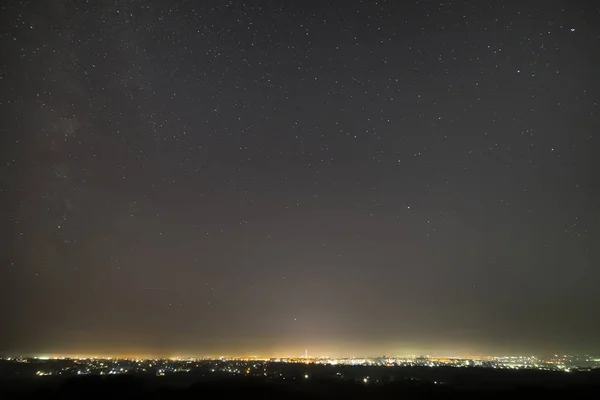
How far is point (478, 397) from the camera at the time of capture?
109 feet

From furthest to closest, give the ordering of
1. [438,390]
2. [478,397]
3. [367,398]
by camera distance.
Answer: [438,390] → [478,397] → [367,398]

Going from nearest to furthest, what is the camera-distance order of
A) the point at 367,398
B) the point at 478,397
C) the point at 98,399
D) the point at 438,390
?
the point at 98,399, the point at 367,398, the point at 478,397, the point at 438,390

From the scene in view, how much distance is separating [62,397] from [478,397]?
32.5 m

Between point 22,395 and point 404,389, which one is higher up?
point 22,395

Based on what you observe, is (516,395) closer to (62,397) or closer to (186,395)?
(186,395)

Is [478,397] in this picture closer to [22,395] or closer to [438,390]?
[438,390]

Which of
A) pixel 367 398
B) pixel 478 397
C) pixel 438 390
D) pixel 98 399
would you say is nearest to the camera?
pixel 98 399

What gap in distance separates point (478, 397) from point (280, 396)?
1676cm

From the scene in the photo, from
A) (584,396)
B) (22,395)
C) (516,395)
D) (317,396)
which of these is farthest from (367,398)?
(22,395)

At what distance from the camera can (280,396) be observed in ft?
106

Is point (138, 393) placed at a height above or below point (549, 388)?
above

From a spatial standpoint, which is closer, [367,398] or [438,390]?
[367,398]

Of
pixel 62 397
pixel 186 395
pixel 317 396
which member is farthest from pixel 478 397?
pixel 62 397

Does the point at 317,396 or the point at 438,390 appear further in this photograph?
the point at 438,390
